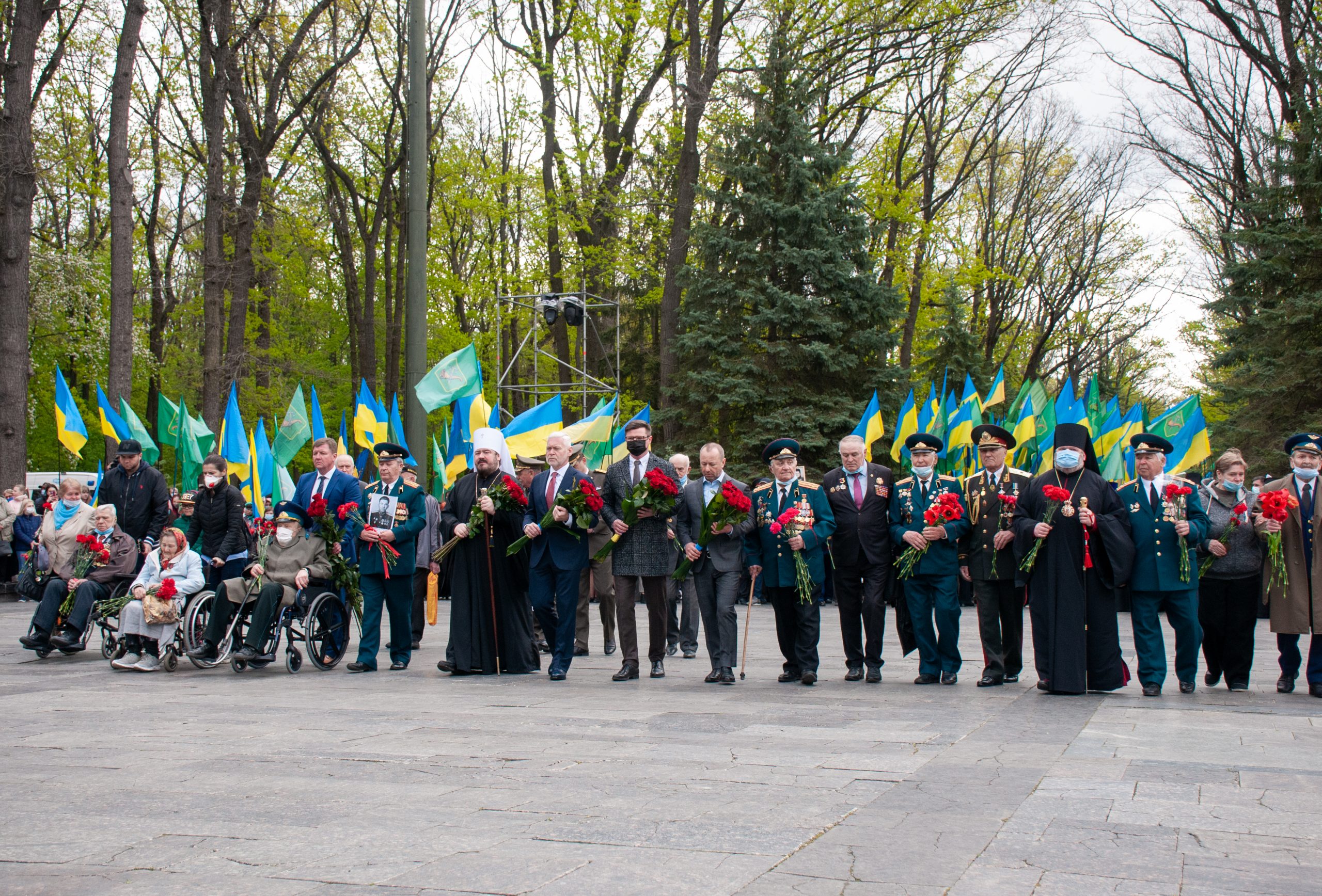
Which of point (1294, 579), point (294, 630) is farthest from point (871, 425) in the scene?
point (294, 630)

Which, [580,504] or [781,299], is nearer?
[580,504]

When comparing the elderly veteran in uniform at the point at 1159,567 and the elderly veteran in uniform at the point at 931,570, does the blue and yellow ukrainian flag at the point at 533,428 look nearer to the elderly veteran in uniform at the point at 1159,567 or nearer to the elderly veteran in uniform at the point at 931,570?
the elderly veteran in uniform at the point at 931,570

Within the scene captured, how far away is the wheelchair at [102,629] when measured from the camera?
12.0m

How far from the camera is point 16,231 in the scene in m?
20.4

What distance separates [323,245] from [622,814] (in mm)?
34782

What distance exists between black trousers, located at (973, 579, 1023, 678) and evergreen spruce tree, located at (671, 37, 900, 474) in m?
14.3

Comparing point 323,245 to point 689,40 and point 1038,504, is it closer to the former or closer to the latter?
point 689,40

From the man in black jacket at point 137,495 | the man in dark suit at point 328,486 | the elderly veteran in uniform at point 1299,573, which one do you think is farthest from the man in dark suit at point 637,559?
the man in black jacket at point 137,495

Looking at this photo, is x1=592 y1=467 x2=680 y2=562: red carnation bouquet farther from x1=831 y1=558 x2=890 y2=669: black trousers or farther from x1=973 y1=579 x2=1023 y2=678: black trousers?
x1=973 y1=579 x2=1023 y2=678: black trousers

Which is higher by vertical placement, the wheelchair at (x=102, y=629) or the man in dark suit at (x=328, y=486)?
the man in dark suit at (x=328, y=486)

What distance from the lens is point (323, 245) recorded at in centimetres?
3762

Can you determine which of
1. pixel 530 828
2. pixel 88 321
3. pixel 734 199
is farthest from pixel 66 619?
pixel 88 321

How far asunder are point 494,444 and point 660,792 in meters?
6.00

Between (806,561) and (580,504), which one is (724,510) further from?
(580,504)
